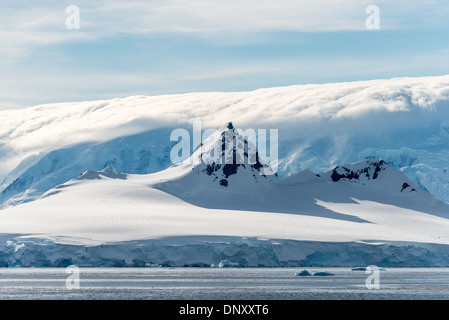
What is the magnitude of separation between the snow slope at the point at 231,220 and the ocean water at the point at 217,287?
2176cm

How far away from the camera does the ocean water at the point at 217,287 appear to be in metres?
80.2

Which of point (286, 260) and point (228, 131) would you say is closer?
point (286, 260)

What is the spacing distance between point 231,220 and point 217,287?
227 feet

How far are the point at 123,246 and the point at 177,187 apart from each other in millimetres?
53440

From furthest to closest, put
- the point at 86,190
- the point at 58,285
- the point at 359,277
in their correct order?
the point at 86,190 → the point at 359,277 → the point at 58,285

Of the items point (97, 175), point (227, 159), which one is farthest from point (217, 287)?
point (97, 175)

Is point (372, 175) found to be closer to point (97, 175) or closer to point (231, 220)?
point (231, 220)

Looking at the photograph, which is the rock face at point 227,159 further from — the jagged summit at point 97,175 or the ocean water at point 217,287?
the ocean water at point 217,287

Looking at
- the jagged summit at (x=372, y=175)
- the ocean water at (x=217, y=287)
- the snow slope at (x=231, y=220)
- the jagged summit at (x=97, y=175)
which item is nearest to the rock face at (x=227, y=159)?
the snow slope at (x=231, y=220)

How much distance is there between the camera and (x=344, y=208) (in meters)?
183

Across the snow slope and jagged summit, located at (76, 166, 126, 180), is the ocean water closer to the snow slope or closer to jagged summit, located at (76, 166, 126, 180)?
the snow slope

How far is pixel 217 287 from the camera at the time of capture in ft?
298
